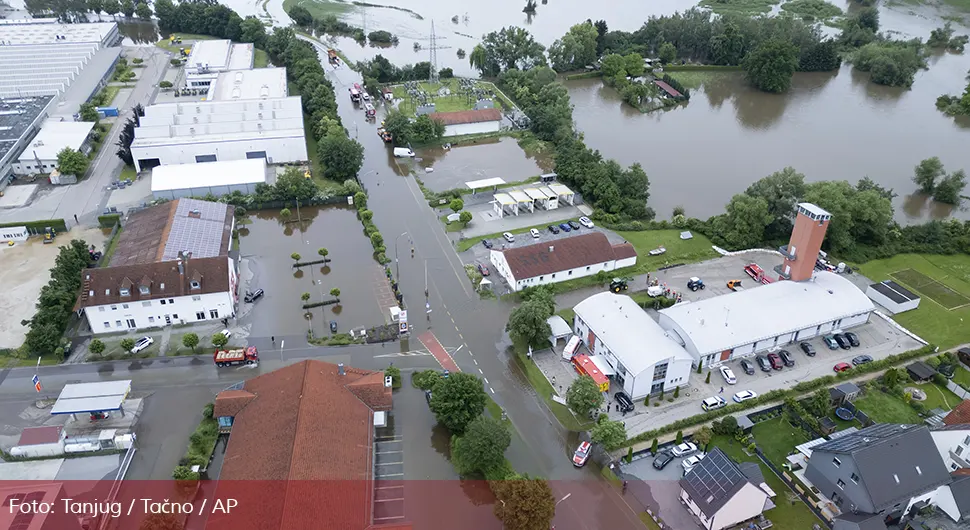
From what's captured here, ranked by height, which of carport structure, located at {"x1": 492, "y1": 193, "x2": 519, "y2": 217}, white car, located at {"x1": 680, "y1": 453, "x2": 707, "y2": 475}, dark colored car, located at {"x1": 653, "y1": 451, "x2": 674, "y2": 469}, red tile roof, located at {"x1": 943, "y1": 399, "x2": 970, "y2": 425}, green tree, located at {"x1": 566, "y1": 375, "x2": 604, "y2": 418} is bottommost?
dark colored car, located at {"x1": 653, "y1": 451, "x2": 674, "y2": 469}

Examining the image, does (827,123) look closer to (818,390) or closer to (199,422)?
(818,390)

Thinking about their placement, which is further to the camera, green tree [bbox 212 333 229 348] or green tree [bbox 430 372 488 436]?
green tree [bbox 212 333 229 348]

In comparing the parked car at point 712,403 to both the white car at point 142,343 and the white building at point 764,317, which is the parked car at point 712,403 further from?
the white car at point 142,343

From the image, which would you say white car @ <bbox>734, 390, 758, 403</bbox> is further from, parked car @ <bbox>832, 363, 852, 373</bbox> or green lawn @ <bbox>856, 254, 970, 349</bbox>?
green lawn @ <bbox>856, 254, 970, 349</bbox>

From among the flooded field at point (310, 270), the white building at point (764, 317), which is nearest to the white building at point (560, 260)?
the white building at point (764, 317)

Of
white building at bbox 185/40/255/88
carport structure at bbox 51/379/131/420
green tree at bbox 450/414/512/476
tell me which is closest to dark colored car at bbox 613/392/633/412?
green tree at bbox 450/414/512/476

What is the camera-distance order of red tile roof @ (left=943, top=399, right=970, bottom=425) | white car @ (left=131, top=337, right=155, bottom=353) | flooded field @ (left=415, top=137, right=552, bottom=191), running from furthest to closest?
flooded field @ (left=415, top=137, right=552, bottom=191) < white car @ (left=131, top=337, right=155, bottom=353) < red tile roof @ (left=943, top=399, right=970, bottom=425)

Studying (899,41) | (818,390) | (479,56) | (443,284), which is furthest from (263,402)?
(899,41)

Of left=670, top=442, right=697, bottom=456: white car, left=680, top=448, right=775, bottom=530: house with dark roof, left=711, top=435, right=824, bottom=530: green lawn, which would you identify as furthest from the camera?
left=670, top=442, right=697, bottom=456: white car
